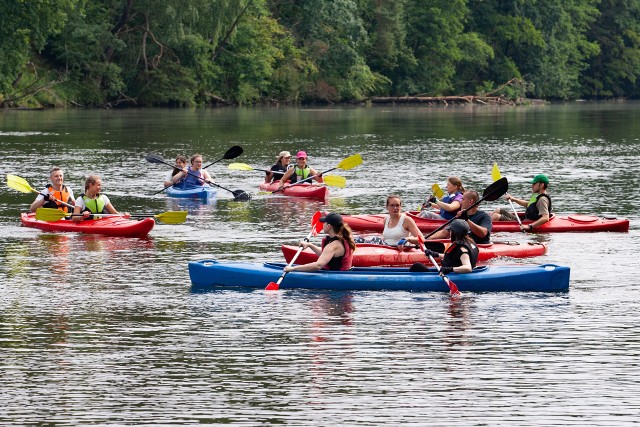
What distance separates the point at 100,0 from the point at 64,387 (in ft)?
184

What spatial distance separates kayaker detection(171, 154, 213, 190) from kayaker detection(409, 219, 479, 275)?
433 inches

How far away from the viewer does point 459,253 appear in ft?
46.3

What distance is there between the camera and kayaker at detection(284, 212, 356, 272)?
45.7ft

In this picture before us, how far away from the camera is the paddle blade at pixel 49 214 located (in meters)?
18.6

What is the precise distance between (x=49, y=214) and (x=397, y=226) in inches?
227

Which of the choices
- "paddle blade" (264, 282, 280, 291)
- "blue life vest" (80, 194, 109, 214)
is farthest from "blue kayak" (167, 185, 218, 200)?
"paddle blade" (264, 282, 280, 291)

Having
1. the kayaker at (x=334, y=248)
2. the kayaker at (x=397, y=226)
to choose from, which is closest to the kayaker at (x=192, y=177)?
the kayaker at (x=397, y=226)

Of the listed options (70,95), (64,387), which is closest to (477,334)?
(64,387)

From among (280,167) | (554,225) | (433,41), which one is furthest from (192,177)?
(433,41)

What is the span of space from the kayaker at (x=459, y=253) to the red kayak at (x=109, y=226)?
5.66 meters

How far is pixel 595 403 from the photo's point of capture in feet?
31.3

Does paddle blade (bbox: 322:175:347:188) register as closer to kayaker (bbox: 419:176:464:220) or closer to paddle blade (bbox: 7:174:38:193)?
kayaker (bbox: 419:176:464:220)

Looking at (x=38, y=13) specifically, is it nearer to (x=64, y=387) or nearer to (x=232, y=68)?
(x=232, y=68)

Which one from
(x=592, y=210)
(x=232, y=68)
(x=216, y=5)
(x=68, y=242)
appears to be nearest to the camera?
(x=68, y=242)
